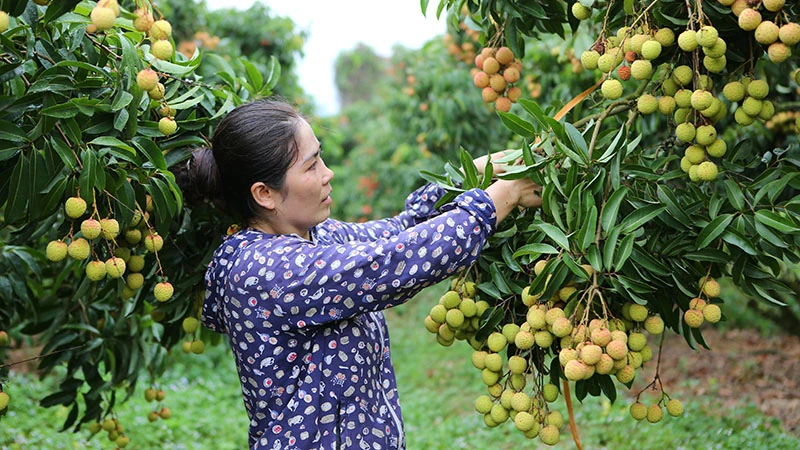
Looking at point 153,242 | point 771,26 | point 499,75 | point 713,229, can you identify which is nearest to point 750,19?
point 771,26

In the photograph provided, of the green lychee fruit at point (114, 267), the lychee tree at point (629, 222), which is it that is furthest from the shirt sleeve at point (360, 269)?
the green lychee fruit at point (114, 267)

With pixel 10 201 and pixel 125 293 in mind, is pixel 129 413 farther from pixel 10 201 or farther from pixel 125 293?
pixel 10 201

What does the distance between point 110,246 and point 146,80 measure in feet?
1.13

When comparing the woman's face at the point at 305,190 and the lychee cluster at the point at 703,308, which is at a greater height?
the woman's face at the point at 305,190

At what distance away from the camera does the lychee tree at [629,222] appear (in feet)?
4.60

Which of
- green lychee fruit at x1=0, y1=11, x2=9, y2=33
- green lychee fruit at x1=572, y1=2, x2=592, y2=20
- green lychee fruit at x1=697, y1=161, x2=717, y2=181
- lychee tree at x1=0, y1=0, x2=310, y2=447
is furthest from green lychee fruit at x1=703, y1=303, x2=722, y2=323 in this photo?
green lychee fruit at x1=0, y1=11, x2=9, y2=33

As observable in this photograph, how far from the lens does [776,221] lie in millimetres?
1415

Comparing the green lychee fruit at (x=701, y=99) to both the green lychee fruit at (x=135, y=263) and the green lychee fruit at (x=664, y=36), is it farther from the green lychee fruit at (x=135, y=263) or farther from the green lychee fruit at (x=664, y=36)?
the green lychee fruit at (x=135, y=263)

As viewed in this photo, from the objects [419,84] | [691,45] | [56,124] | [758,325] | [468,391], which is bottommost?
[758,325]

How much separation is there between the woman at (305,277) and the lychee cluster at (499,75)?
0.42 metres

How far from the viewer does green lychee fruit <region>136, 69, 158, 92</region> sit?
1505 mm

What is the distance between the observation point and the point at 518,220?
5.45 feet

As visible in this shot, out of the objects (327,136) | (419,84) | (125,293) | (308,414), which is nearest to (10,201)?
(125,293)

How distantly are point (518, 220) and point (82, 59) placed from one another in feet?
3.11
